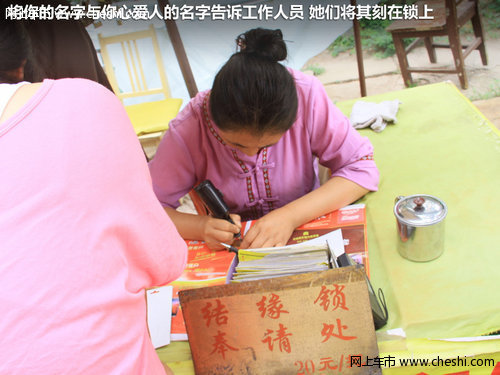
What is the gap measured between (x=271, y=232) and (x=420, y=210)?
1.41 feet

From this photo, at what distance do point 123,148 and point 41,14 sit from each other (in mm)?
1528

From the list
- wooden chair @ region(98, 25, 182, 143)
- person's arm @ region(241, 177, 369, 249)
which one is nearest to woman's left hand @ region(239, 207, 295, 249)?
person's arm @ region(241, 177, 369, 249)

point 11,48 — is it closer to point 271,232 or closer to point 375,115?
point 271,232

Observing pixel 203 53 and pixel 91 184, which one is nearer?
pixel 91 184

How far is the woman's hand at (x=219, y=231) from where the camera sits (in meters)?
1.25

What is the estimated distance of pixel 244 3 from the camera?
245 centimetres

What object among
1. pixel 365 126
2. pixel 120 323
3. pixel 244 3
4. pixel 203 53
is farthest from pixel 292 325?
pixel 203 53

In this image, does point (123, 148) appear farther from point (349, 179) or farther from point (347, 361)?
point (349, 179)

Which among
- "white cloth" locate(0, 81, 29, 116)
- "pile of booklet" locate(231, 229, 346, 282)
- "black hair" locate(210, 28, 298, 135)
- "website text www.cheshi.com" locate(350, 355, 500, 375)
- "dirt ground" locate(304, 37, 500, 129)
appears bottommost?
"dirt ground" locate(304, 37, 500, 129)

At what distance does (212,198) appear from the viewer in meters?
1.20

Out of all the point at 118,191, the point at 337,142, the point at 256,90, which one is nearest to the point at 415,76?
the point at 337,142

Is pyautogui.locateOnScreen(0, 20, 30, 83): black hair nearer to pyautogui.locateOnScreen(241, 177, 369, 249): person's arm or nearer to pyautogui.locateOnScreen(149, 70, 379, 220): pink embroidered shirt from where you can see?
pyautogui.locateOnScreen(149, 70, 379, 220): pink embroidered shirt

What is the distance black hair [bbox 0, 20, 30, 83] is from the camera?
104cm

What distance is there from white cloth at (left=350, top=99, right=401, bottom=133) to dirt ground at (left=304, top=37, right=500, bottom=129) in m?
2.02
